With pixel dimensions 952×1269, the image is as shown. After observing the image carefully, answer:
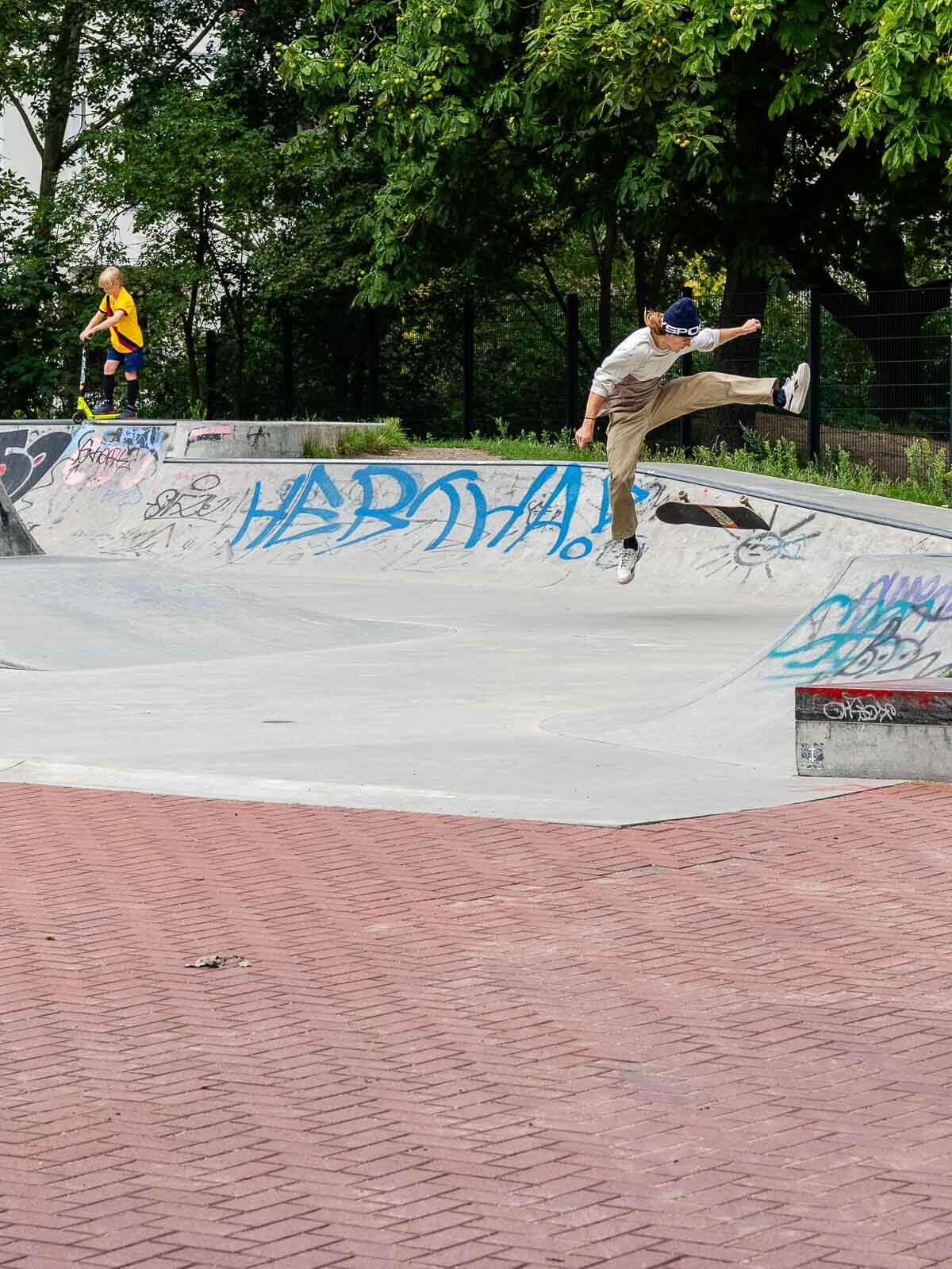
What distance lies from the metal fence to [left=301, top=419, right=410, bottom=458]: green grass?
237 cm

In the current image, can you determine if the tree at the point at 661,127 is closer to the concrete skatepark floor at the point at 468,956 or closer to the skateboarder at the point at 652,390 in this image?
the skateboarder at the point at 652,390

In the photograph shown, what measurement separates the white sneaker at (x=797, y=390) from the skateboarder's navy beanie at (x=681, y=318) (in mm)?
722

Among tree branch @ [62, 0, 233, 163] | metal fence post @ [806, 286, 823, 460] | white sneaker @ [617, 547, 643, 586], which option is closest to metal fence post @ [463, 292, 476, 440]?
metal fence post @ [806, 286, 823, 460]

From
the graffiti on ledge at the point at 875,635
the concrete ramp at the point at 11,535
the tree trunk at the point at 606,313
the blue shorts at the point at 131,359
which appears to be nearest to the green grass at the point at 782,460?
the tree trunk at the point at 606,313

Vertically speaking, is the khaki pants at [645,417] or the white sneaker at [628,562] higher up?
the khaki pants at [645,417]

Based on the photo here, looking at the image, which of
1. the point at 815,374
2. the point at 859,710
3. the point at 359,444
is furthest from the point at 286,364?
the point at 859,710

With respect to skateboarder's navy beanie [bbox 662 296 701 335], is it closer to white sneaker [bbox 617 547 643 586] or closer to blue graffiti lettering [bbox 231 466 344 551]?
white sneaker [bbox 617 547 643 586]

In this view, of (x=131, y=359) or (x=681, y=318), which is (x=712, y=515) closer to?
(x=681, y=318)

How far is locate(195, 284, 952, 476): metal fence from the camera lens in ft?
69.2

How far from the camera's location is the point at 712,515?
61.5ft

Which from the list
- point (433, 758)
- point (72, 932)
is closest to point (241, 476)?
point (433, 758)

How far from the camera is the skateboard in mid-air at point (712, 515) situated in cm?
1852

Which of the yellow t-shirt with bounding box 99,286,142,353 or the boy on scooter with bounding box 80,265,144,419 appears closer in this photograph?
the boy on scooter with bounding box 80,265,144,419

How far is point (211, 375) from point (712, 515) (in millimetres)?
13537
